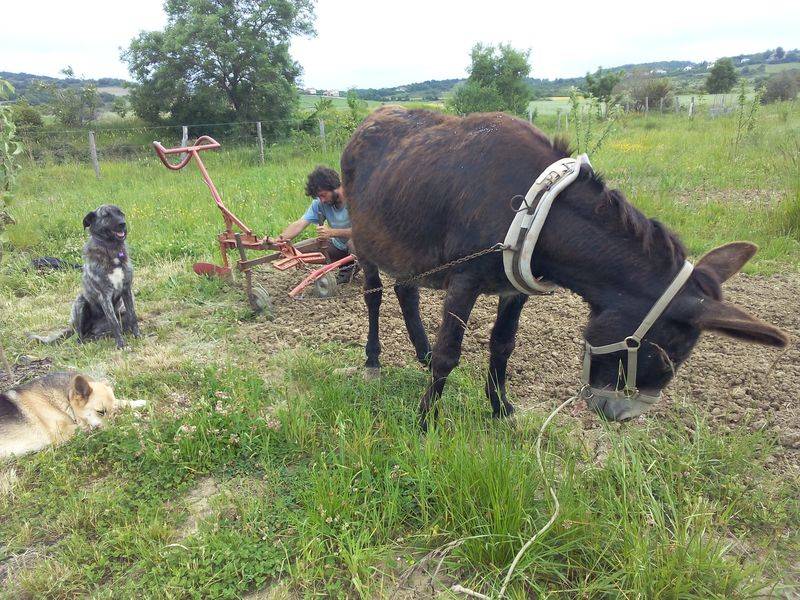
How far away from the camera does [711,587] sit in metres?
1.99

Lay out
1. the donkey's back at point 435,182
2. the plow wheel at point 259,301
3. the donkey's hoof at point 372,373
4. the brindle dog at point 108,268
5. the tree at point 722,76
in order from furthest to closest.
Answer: the tree at point 722,76 < the plow wheel at point 259,301 < the brindle dog at point 108,268 < the donkey's hoof at point 372,373 < the donkey's back at point 435,182

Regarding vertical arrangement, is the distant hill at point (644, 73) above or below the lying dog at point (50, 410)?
above

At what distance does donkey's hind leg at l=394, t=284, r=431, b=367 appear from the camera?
4064 millimetres

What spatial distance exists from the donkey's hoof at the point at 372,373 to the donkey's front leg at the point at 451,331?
36.5 inches

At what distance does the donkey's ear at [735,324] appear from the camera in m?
1.93

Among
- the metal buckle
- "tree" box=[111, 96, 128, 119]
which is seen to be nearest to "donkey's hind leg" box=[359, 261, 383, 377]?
the metal buckle

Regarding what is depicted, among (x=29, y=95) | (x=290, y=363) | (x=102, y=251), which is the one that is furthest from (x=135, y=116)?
(x=290, y=363)

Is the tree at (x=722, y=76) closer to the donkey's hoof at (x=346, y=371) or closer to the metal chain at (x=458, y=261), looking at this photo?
the donkey's hoof at (x=346, y=371)

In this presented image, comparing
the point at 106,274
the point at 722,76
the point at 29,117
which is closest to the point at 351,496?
A: the point at 106,274

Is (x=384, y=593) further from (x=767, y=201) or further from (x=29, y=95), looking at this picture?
(x=29, y=95)

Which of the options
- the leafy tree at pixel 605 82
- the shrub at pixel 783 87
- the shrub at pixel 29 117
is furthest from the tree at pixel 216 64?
the shrub at pixel 783 87

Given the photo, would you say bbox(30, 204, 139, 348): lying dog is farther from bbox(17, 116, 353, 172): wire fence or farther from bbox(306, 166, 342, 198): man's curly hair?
bbox(17, 116, 353, 172): wire fence

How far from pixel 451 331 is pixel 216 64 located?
24.5 meters

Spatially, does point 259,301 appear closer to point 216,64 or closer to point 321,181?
point 321,181
